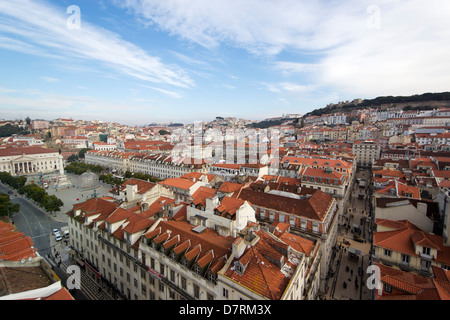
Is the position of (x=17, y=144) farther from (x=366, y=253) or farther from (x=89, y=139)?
(x=366, y=253)

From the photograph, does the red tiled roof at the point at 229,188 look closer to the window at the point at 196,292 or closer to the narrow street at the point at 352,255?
the narrow street at the point at 352,255

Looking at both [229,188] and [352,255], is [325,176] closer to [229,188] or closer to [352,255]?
[352,255]

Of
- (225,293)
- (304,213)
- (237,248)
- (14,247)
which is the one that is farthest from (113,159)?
(225,293)

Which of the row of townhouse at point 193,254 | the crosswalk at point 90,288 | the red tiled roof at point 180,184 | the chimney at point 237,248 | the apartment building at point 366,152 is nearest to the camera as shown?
the row of townhouse at point 193,254

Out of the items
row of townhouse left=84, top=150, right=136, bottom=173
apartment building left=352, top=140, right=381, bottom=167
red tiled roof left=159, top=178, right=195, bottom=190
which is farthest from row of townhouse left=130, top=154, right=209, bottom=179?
apartment building left=352, top=140, right=381, bottom=167

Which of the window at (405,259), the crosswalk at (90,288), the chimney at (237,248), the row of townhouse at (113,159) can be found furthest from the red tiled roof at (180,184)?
the row of townhouse at (113,159)

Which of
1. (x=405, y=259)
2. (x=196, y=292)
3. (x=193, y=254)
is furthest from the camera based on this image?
(x=405, y=259)

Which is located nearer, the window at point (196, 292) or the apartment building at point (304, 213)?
the window at point (196, 292)

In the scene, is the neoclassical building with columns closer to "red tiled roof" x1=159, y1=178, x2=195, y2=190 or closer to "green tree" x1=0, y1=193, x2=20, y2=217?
"green tree" x1=0, y1=193, x2=20, y2=217
